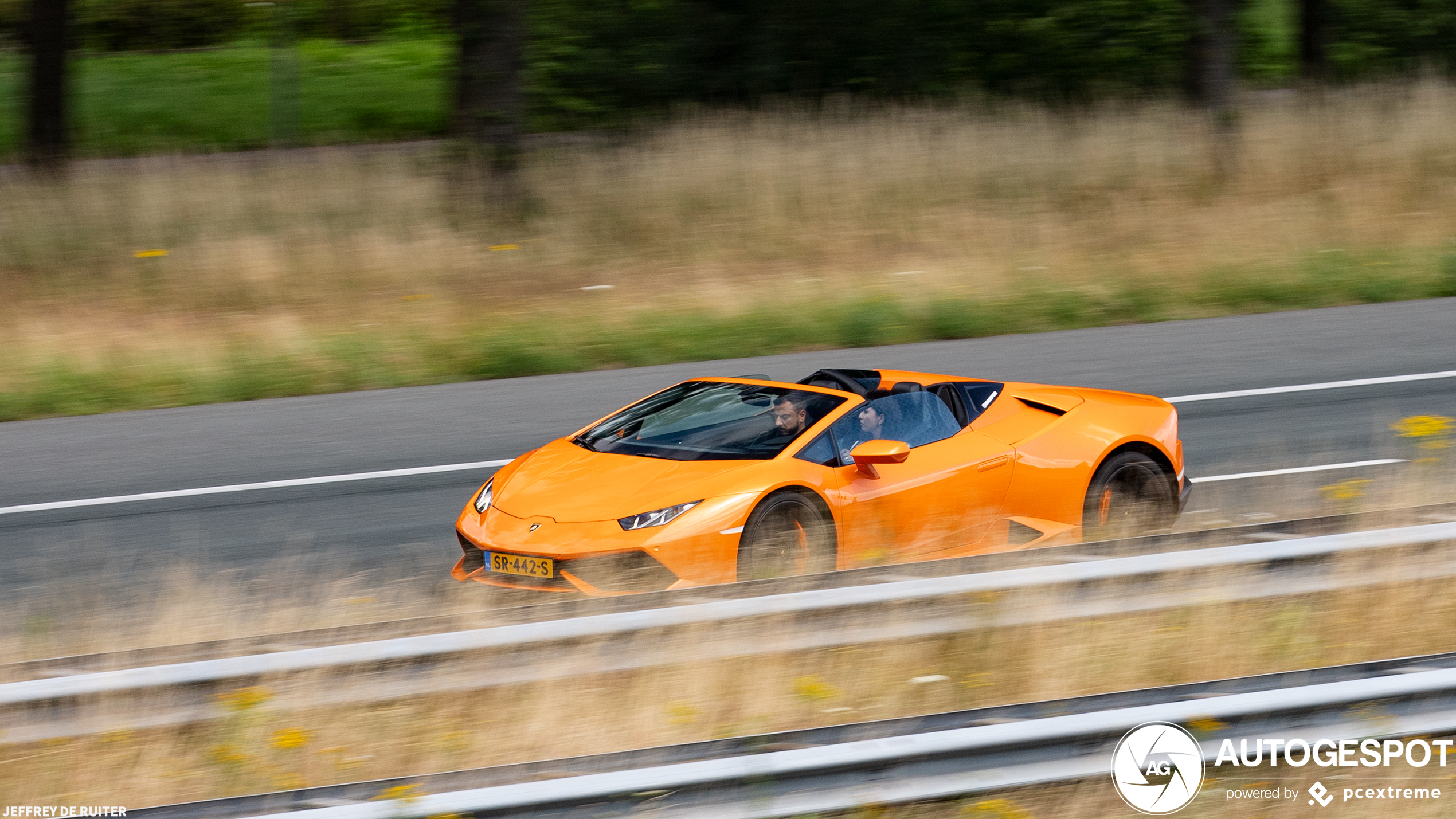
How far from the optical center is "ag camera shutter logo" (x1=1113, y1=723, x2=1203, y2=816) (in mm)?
4086

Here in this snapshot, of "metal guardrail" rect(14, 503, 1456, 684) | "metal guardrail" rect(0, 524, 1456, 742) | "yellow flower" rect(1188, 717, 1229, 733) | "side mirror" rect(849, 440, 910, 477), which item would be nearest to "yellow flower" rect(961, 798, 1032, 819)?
"yellow flower" rect(1188, 717, 1229, 733)

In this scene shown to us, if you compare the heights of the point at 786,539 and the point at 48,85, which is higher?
the point at 48,85

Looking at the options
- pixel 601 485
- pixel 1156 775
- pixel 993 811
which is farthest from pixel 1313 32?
pixel 993 811

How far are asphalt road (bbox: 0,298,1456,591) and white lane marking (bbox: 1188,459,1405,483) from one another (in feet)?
0.29

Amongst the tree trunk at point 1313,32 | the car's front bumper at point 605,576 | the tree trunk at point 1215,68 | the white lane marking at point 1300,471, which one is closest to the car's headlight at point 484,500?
the car's front bumper at point 605,576

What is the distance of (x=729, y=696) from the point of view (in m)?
4.88

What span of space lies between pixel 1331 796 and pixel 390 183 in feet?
52.4

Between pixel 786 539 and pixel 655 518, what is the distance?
621mm

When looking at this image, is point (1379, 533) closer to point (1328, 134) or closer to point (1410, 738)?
point (1410, 738)

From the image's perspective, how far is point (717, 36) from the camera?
1184 inches

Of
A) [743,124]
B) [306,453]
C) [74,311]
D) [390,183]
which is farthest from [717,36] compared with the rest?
[306,453]

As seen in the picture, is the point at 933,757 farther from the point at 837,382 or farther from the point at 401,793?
the point at 837,382

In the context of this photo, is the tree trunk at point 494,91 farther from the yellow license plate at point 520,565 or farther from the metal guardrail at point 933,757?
the metal guardrail at point 933,757

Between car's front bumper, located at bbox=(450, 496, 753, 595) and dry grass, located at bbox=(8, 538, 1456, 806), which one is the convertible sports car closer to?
car's front bumper, located at bbox=(450, 496, 753, 595)
